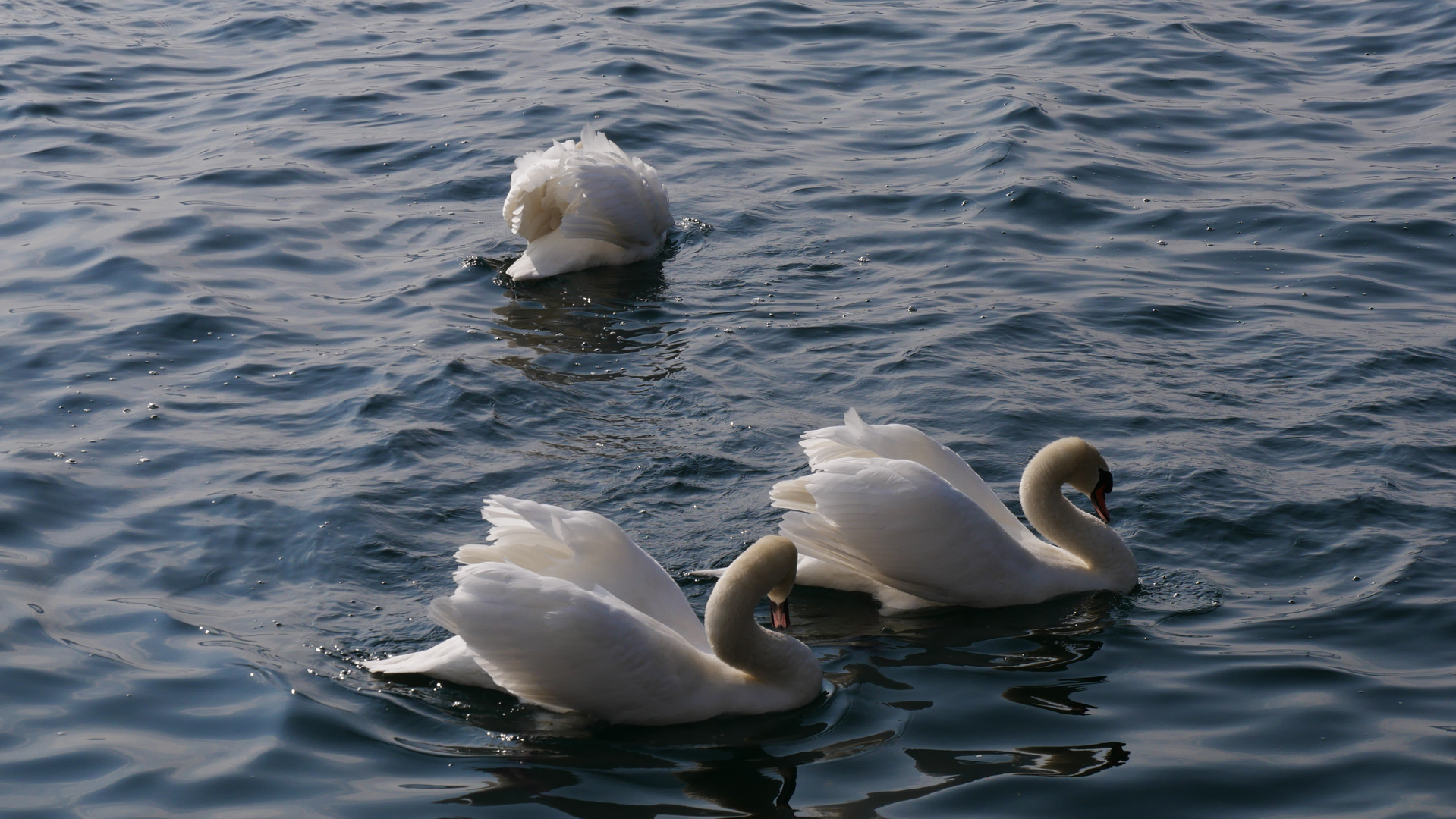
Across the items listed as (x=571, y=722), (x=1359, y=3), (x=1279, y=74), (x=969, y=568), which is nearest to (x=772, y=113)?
(x=1279, y=74)

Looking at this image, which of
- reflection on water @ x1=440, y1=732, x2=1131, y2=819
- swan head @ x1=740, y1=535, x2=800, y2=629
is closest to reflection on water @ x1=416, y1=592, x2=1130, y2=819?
reflection on water @ x1=440, y1=732, x2=1131, y2=819

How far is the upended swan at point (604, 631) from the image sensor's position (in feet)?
17.1

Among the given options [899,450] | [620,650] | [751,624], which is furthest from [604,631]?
[899,450]

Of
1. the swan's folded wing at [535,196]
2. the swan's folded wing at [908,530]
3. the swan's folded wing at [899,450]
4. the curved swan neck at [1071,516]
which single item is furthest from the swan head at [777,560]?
the swan's folded wing at [535,196]

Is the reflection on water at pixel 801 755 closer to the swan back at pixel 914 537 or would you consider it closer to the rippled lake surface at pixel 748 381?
the rippled lake surface at pixel 748 381

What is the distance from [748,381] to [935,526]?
2830 millimetres

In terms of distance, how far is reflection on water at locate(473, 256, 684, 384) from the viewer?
920 cm

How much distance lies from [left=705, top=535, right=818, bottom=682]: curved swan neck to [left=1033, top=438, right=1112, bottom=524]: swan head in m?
1.65

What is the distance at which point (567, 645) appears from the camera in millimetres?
5180

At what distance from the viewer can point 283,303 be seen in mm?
10070

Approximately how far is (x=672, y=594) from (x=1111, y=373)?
3897 mm

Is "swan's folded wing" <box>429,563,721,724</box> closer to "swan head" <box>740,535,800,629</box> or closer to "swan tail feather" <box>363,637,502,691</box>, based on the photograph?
"swan tail feather" <box>363,637,502,691</box>

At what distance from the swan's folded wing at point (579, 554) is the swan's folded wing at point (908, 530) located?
0.85 m

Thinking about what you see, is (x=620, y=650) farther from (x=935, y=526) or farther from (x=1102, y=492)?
(x=1102, y=492)
